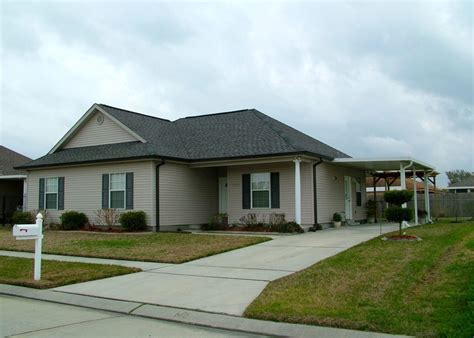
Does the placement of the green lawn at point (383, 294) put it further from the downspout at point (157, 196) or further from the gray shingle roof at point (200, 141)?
the downspout at point (157, 196)

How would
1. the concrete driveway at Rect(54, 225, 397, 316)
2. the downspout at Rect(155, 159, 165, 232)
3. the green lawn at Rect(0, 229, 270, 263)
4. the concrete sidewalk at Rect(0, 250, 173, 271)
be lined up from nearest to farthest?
the concrete driveway at Rect(54, 225, 397, 316), the concrete sidewalk at Rect(0, 250, 173, 271), the green lawn at Rect(0, 229, 270, 263), the downspout at Rect(155, 159, 165, 232)

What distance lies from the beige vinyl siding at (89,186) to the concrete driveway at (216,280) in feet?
22.2

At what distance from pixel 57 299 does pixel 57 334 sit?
2.37m

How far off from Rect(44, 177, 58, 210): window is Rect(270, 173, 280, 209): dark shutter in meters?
10.2

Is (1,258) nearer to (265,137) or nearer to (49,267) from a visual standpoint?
(49,267)

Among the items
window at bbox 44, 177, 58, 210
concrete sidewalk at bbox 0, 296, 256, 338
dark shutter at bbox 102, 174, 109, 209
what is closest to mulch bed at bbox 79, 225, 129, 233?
dark shutter at bbox 102, 174, 109, 209

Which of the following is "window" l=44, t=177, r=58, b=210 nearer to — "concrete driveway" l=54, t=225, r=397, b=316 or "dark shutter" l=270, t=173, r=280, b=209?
"dark shutter" l=270, t=173, r=280, b=209

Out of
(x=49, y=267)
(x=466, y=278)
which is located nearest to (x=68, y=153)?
(x=49, y=267)

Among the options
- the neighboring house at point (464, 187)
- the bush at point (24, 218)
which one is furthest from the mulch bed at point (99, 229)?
the neighboring house at point (464, 187)

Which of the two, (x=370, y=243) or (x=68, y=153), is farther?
(x=68, y=153)

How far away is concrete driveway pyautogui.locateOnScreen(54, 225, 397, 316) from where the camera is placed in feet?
25.4

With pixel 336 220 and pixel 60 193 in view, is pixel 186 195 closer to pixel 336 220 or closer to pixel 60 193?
pixel 60 193


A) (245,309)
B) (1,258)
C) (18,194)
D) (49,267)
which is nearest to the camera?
(245,309)

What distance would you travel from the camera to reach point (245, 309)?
6973mm
